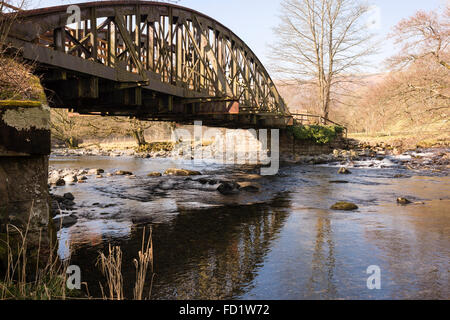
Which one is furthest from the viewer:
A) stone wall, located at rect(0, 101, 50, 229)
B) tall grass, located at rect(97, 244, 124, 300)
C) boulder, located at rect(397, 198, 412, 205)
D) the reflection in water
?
boulder, located at rect(397, 198, 412, 205)

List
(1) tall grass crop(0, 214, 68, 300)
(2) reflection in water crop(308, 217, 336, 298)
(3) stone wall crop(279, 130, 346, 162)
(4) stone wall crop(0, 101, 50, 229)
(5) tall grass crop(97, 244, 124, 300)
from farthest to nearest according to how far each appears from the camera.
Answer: (3) stone wall crop(279, 130, 346, 162) → (2) reflection in water crop(308, 217, 336, 298) → (4) stone wall crop(0, 101, 50, 229) → (1) tall grass crop(0, 214, 68, 300) → (5) tall grass crop(97, 244, 124, 300)

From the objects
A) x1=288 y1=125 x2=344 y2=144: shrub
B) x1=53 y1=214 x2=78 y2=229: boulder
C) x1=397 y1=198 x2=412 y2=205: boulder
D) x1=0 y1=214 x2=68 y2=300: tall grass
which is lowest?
x1=53 y1=214 x2=78 y2=229: boulder

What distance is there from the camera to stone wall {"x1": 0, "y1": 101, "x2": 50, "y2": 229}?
4512 millimetres

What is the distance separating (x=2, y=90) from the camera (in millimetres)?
5273

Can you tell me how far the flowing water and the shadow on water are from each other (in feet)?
0.07

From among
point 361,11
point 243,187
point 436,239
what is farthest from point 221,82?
point 361,11

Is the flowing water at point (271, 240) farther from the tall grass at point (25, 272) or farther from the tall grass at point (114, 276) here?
the tall grass at point (25, 272)

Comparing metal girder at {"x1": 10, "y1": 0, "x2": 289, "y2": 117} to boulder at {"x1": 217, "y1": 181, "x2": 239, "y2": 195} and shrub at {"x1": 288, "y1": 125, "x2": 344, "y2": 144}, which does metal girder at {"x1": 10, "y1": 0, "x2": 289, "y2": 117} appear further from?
shrub at {"x1": 288, "y1": 125, "x2": 344, "y2": 144}

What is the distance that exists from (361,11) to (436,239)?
34.0 metres

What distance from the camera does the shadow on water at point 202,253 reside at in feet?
18.8

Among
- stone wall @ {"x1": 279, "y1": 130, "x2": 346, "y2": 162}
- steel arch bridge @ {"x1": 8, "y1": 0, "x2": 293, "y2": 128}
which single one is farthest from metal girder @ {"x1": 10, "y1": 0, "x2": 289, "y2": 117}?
stone wall @ {"x1": 279, "y1": 130, "x2": 346, "y2": 162}

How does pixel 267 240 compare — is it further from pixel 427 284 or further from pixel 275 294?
pixel 427 284

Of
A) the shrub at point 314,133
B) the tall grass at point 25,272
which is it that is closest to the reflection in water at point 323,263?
the tall grass at point 25,272

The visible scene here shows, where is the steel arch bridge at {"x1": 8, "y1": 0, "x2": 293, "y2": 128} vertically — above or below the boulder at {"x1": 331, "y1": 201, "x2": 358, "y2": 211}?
above
